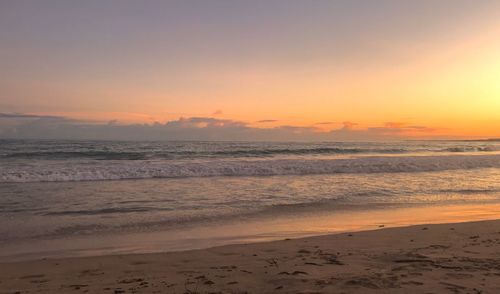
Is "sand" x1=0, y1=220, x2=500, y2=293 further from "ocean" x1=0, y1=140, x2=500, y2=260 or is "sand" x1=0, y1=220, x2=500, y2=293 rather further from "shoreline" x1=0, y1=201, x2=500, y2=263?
"ocean" x1=0, y1=140, x2=500, y2=260

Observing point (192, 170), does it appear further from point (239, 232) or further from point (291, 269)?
point (291, 269)

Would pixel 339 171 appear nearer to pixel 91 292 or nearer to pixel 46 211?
pixel 46 211

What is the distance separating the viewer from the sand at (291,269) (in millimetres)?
4688

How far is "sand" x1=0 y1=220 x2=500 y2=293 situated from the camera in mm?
4688

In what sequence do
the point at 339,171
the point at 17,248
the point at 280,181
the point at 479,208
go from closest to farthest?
the point at 17,248 < the point at 479,208 < the point at 280,181 < the point at 339,171

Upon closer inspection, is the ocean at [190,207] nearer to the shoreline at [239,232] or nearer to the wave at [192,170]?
the shoreline at [239,232]

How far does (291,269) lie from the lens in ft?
17.8

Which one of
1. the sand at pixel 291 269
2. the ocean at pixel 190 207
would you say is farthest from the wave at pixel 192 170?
the sand at pixel 291 269

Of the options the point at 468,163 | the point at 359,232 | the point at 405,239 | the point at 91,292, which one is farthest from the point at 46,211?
the point at 468,163

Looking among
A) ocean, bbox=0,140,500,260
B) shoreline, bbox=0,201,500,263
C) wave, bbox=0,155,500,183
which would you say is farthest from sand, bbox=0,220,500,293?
wave, bbox=0,155,500,183

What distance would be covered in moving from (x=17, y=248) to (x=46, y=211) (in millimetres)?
3628

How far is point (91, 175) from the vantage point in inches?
773

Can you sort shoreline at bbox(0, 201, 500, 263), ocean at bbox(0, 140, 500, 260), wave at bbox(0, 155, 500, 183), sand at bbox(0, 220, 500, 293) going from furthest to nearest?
wave at bbox(0, 155, 500, 183) → ocean at bbox(0, 140, 500, 260) → shoreline at bbox(0, 201, 500, 263) → sand at bbox(0, 220, 500, 293)

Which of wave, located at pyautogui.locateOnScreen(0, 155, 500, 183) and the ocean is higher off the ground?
wave, located at pyautogui.locateOnScreen(0, 155, 500, 183)
